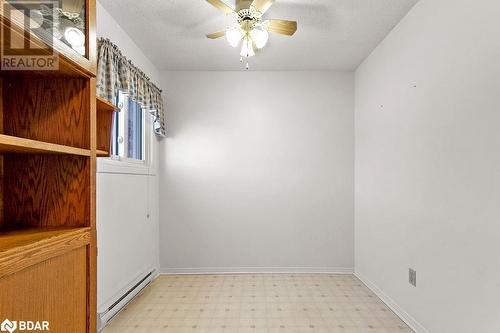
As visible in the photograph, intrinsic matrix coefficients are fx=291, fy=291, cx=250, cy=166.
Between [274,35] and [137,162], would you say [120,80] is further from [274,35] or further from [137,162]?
[274,35]

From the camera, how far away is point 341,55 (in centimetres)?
338

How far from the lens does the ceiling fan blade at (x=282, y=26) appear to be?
Answer: 225 centimetres

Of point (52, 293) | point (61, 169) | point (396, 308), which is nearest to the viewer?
point (52, 293)

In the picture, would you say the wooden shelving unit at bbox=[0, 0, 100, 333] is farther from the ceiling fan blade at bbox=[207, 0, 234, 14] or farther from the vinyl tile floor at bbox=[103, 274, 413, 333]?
the vinyl tile floor at bbox=[103, 274, 413, 333]

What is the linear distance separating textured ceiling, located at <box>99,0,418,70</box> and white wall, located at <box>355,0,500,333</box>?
10.9 inches

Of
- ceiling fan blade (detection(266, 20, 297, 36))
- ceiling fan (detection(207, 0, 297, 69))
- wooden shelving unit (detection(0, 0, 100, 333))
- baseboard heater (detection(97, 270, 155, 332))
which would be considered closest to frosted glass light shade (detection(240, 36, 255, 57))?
ceiling fan (detection(207, 0, 297, 69))

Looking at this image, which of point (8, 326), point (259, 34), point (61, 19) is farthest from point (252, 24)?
point (8, 326)

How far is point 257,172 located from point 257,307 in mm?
1656

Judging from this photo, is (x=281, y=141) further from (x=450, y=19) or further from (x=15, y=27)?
(x=15, y=27)

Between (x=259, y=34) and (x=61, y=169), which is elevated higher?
(x=259, y=34)

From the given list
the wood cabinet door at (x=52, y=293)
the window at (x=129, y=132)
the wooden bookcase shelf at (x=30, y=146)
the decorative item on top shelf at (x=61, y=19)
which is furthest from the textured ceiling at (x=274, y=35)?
the wood cabinet door at (x=52, y=293)

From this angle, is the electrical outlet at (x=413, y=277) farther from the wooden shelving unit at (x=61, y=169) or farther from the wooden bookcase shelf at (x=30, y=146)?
the wooden bookcase shelf at (x=30, y=146)

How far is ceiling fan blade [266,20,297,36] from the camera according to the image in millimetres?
2254

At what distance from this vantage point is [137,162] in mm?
3195
